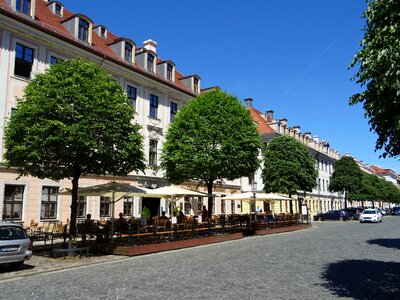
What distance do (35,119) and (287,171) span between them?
27281 mm

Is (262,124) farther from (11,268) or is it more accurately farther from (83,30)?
(11,268)

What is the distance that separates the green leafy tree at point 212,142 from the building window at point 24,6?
429 inches

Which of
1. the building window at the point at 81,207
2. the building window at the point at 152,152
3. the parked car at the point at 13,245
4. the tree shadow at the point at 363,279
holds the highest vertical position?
the building window at the point at 152,152

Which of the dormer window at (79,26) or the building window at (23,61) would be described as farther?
the dormer window at (79,26)

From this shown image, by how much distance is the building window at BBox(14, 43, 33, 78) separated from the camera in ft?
71.2

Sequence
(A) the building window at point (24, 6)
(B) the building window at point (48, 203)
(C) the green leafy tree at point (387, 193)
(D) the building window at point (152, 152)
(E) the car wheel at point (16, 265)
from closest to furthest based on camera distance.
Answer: (E) the car wheel at point (16, 265)
(A) the building window at point (24, 6)
(B) the building window at point (48, 203)
(D) the building window at point (152, 152)
(C) the green leafy tree at point (387, 193)

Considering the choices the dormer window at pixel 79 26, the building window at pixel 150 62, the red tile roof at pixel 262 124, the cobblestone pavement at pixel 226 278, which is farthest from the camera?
the red tile roof at pixel 262 124

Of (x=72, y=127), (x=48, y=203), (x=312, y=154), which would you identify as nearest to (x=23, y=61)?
(x=48, y=203)

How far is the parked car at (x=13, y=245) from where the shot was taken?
449 inches

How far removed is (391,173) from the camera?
149500 mm

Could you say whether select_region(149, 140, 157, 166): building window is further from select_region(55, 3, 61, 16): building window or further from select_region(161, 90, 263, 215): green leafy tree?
select_region(55, 3, 61, 16): building window

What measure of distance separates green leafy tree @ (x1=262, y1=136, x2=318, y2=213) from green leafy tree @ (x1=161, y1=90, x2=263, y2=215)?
12809mm

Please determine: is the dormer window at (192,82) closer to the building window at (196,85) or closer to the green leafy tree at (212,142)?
the building window at (196,85)

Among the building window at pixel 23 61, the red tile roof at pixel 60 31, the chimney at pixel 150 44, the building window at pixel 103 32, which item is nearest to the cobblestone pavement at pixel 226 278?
the building window at pixel 23 61
